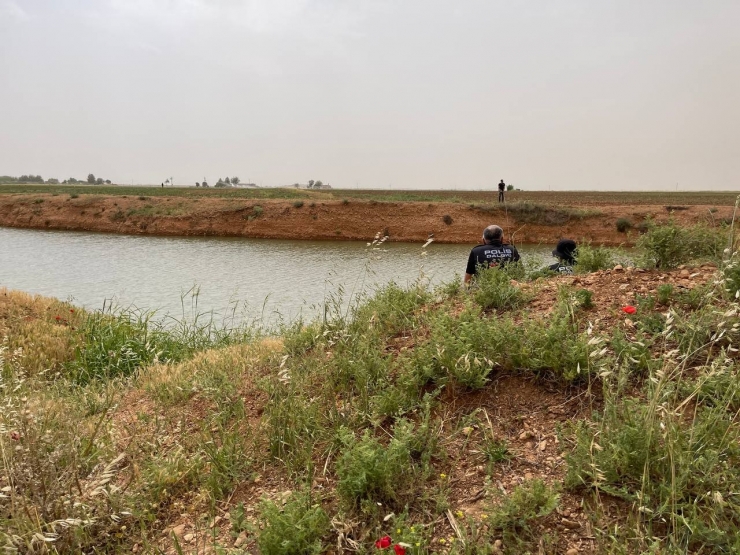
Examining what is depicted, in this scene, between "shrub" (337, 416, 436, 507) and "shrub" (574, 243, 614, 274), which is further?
"shrub" (574, 243, 614, 274)

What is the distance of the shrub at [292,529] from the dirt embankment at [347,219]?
26.3m

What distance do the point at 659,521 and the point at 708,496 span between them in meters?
0.21

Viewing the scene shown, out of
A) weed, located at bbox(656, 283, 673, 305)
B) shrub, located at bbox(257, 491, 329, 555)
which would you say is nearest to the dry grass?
shrub, located at bbox(257, 491, 329, 555)

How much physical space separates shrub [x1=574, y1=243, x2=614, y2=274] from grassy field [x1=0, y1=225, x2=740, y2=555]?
1.23 meters

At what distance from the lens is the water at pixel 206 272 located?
10570 mm

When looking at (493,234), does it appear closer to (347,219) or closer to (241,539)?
(241,539)

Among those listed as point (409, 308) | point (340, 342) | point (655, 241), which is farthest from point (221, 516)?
point (655, 241)

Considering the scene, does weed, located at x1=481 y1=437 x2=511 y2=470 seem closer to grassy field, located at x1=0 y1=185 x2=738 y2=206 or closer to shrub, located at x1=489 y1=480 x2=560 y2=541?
shrub, located at x1=489 y1=480 x2=560 y2=541

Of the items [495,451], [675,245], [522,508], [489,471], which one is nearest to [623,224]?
[675,245]

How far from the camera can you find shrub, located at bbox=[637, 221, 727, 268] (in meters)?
4.33

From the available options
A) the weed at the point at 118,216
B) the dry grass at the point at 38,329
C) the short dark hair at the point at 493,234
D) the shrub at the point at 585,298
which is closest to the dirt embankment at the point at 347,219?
the weed at the point at 118,216

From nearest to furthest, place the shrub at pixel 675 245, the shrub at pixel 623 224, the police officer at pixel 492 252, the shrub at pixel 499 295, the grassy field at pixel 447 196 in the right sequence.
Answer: the shrub at pixel 499 295 < the shrub at pixel 675 245 < the police officer at pixel 492 252 < the shrub at pixel 623 224 < the grassy field at pixel 447 196

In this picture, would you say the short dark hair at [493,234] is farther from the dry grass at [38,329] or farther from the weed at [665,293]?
the dry grass at [38,329]

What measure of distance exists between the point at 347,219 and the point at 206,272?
52.4 feet
